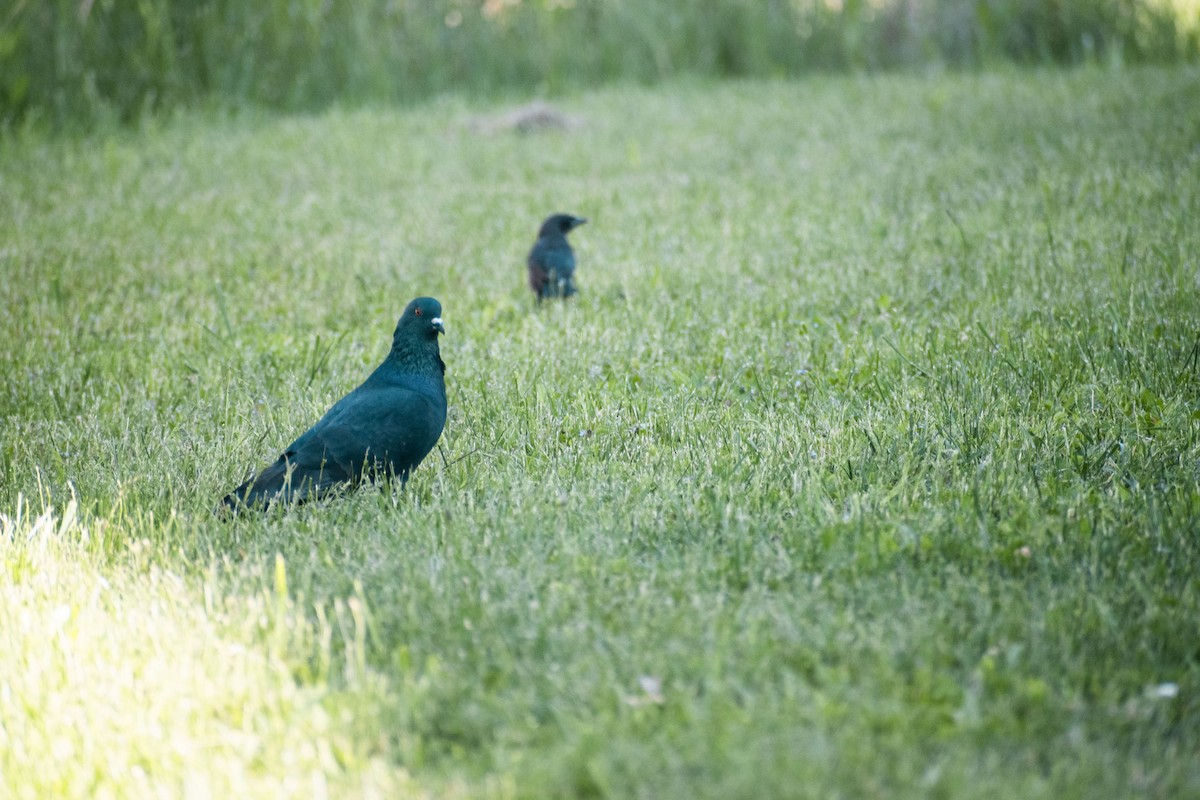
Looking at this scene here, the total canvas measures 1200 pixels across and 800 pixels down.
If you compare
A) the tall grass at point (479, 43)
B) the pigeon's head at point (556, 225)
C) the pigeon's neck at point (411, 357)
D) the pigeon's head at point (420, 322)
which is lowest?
the pigeon's neck at point (411, 357)

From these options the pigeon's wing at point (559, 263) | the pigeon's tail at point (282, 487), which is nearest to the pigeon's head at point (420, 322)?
the pigeon's tail at point (282, 487)

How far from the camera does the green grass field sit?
249cm

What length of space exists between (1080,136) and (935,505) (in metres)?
6.41

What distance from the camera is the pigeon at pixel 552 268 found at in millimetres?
6219

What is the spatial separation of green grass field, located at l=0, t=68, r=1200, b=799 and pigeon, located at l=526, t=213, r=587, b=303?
0.61ft

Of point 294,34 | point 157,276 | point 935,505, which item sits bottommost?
point 935,505

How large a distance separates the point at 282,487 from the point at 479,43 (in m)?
11.0

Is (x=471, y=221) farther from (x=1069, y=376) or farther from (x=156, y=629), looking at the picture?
(x=156, y=629)

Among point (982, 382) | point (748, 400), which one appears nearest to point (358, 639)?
point (748, 400)

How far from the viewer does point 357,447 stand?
148 inches

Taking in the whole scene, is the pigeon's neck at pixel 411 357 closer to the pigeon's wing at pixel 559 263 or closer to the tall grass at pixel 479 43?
the pigeon's wing at pixel 559 263

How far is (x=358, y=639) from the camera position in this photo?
276 cm

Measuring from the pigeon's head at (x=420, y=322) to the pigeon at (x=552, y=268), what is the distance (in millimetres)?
2039

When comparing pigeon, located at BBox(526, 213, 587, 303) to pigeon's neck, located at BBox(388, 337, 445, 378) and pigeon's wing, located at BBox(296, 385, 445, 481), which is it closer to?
pigeon's neck, located at BBox(388, 337, 445, 378)
